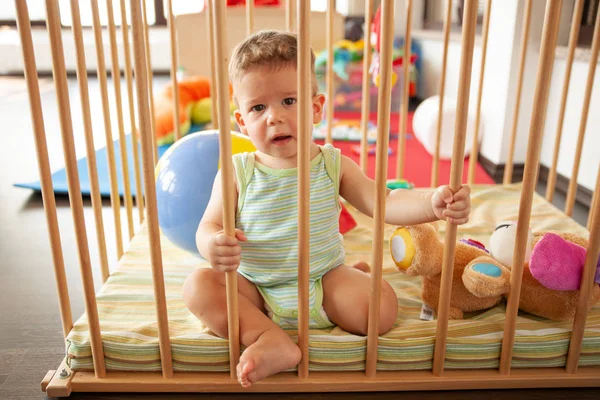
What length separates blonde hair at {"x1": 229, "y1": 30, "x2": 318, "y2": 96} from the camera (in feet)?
2.74

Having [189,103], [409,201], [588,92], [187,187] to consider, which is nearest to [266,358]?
[409,201]

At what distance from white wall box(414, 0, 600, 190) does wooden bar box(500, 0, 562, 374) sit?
3.50 feet

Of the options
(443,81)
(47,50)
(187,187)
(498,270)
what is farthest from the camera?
(47,50)

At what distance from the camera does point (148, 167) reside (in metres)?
0.74

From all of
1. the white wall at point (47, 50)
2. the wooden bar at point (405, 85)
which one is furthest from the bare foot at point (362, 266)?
the white wall at point (47, 50)

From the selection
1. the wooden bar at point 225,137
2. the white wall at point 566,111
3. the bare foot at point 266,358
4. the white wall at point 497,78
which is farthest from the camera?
the white wall at point 497,78

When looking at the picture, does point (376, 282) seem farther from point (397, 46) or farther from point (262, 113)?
point (397, 46)

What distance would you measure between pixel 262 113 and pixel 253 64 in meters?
0.07

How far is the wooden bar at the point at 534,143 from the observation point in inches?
28.5

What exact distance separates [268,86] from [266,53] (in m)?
0.05

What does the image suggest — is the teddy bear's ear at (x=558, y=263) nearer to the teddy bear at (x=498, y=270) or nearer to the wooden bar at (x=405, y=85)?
the teddy bear at (x=498, y=270)

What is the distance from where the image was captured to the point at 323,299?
95 cm

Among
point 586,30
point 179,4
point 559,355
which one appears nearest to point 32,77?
point 559,355

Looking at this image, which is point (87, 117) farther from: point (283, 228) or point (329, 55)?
point (329, 55)
